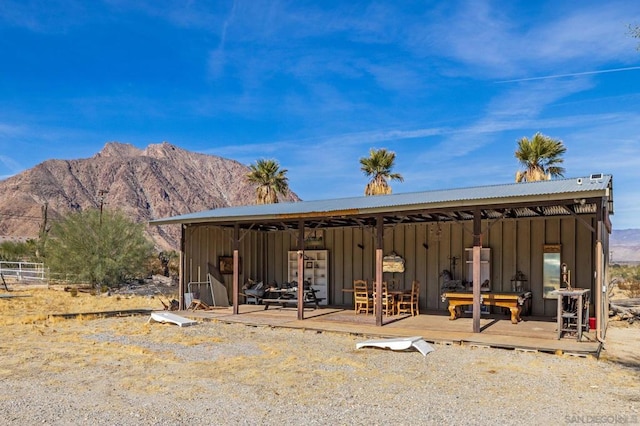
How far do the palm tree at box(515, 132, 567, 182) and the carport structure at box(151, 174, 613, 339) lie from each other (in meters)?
9.26

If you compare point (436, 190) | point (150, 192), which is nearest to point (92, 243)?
point (436, 190)

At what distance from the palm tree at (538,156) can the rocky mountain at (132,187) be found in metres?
56.2

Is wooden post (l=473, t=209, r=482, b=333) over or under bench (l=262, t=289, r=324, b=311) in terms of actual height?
over

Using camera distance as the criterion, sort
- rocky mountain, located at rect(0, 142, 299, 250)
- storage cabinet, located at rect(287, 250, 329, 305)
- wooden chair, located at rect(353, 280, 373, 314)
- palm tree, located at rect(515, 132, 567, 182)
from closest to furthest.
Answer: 1. wooden chair, located at rect(353, 280, 373, 314)
2. storage cabinet, located at rect(287, 250, 329, 305)
3. palm tree, located at rect(515, 132, 567, 182)
4. rocky mountain, located at rect(0, 142, 299, 250)

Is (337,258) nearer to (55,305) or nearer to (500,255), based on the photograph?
(500,255)

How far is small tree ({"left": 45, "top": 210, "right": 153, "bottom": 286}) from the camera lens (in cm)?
2230

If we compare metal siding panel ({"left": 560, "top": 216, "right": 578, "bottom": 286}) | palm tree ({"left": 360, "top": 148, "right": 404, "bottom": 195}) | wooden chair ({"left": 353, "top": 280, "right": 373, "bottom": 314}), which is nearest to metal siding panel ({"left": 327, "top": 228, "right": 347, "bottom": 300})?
wooden chair ({"left": 353, "top": 280, "right": 373, "bottom": 314})

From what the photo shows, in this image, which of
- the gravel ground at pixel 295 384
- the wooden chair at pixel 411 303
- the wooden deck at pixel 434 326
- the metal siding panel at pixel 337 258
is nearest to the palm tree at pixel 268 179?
the metal siding panel at pixel 337 258

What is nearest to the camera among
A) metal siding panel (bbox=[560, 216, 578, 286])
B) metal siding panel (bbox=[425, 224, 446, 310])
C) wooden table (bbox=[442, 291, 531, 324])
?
wooden table (bbox=[442, 291, 531, 324])

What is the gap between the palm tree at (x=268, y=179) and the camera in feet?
88.7

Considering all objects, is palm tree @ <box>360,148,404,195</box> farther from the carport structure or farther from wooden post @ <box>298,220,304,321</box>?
wooden post @ <box>298,220,304,321</box>

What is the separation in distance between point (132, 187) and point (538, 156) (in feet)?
299

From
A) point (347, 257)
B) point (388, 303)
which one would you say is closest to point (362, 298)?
point (388, 303)

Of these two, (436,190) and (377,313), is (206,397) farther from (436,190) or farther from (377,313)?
(436,190)
